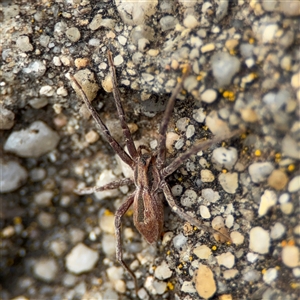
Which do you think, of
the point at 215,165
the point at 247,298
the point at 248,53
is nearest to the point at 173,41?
the point at 248,53

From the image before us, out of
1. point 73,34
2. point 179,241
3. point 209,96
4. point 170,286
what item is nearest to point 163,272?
point 170,286

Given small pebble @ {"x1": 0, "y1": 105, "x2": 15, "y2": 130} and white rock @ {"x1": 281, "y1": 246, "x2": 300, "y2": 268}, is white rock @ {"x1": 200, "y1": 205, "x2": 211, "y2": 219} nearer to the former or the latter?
white rock @ {"x1": 281, "y1": 246, "x2": 300, "y2": 268}

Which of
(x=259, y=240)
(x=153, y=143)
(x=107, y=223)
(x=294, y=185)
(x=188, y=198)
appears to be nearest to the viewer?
(x=294, y=185)

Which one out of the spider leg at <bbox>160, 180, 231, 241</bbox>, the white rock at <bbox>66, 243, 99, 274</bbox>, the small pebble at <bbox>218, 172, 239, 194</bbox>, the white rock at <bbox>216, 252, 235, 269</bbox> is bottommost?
the white rock at <bbox>66, 243, 99, 274</bbox>

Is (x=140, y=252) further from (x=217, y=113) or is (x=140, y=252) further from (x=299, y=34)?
(x=299, y=34)

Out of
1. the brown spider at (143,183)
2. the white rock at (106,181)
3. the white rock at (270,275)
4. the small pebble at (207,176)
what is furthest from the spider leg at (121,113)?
the white rock at (270,275)

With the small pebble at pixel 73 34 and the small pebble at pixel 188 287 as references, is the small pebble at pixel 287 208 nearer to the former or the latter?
the small pebble at pixel 188 287

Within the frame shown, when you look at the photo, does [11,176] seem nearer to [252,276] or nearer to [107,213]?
[107,213]


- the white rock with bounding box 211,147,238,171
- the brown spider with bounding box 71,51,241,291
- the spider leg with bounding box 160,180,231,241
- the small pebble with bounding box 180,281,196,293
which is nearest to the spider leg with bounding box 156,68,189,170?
the brown spider with bounding box 71,51,241,291
